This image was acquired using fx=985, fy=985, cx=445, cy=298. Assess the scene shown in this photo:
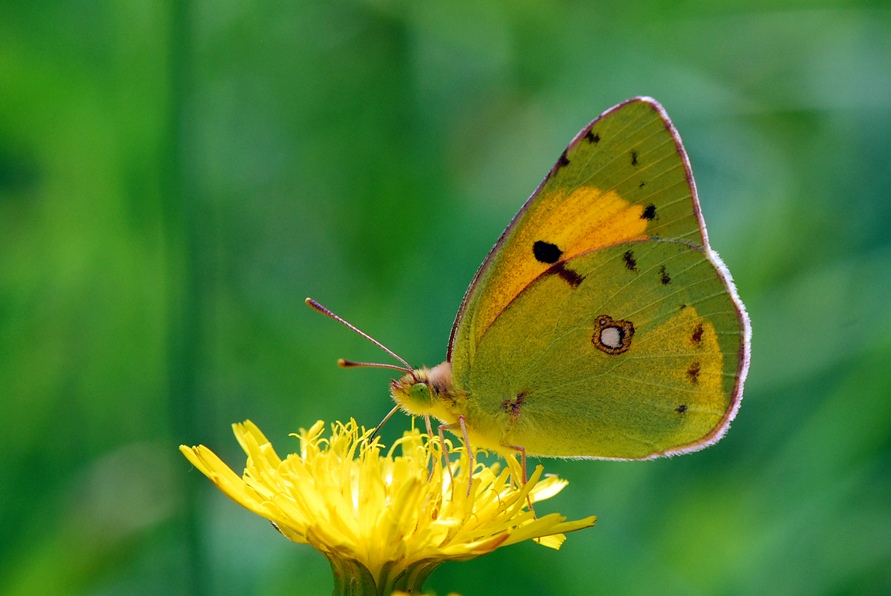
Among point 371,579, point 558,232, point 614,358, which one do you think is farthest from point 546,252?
point 371,579

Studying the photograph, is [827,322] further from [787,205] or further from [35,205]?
[35,205]

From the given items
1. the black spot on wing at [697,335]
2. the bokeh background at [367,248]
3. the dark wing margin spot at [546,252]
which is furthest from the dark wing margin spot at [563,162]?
the bokeh background at [367,248]

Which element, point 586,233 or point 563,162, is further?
point 586,233

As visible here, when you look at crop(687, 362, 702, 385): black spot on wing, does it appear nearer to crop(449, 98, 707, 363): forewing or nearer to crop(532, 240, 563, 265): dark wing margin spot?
crop(449, 98, 707, 363): forewing

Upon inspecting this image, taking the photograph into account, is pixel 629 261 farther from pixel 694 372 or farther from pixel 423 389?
pixel 423 389

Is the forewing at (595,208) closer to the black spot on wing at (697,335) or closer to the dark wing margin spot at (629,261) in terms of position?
the dark wing margin spot at (629,261)

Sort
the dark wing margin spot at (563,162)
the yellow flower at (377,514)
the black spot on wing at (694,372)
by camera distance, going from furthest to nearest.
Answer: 1. the black spot on wing at (694,372)
2. the dark wing margin spot at (563,162)
3. the yellow flower at (377,514)

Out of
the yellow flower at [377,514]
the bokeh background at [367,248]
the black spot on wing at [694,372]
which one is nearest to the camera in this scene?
the yellow flower at [377,514]

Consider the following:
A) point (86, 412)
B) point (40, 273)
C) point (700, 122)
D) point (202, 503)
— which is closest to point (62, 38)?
point (40, 273)
